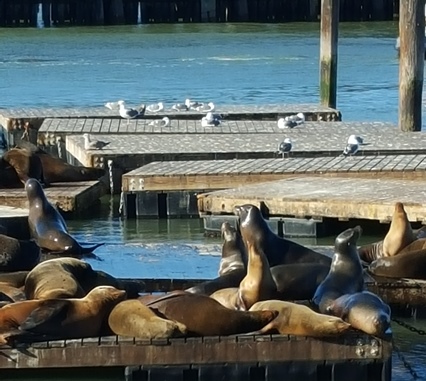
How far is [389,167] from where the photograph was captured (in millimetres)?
10570

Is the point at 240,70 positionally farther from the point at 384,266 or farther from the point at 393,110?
the point at 384,266

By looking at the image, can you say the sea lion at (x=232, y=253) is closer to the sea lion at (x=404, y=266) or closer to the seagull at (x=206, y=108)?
the sea lion at (x=404, y=266)

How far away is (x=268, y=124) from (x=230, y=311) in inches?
348

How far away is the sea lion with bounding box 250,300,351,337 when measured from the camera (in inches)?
213

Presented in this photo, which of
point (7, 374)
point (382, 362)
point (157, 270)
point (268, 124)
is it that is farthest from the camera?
point (268, 124)

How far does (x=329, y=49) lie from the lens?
54.8 feet

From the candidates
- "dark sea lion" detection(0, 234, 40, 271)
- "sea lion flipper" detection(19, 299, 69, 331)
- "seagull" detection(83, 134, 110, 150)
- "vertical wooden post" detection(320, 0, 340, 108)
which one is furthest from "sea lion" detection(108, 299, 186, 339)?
"vertical wooden post" detection(320, 0, 340, 108)

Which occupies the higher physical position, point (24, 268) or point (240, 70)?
point (24, 268)

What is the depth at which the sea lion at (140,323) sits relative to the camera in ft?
17.9

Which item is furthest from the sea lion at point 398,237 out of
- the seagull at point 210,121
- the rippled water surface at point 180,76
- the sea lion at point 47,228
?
the seagull at point 210,121

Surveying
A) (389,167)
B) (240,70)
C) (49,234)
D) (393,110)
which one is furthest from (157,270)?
(240,70)

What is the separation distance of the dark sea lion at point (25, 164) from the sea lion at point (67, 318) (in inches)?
185

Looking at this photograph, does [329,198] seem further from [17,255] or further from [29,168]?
[17,255]

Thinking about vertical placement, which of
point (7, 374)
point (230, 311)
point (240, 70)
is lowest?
point (240, 70)
